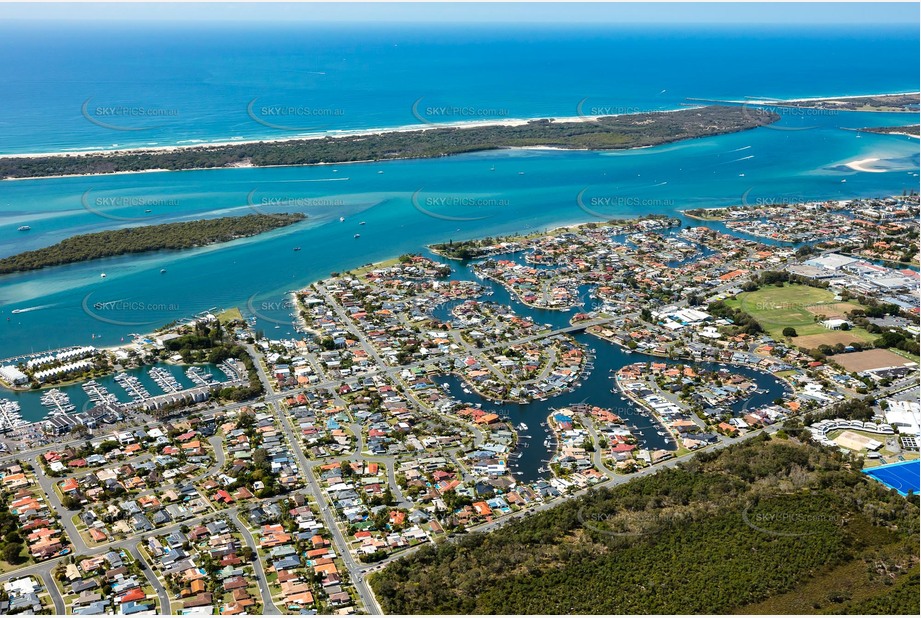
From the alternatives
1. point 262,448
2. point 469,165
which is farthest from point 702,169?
point 262,448

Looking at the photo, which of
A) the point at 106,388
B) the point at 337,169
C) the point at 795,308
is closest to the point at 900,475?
the point at 795,308

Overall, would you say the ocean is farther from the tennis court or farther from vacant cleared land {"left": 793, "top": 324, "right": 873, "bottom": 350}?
the tennis court

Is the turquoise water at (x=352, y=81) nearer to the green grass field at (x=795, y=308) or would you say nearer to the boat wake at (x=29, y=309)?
the boat wake at (x=29, y=309)

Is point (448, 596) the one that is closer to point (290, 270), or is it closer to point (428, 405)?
point (428, 405)

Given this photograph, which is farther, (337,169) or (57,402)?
(337,169)

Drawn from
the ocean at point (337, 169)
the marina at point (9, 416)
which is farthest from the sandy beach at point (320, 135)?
the marina at point (9, 416)

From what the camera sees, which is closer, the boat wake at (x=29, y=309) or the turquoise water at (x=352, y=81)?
the boat wake at (x=29, y=309)

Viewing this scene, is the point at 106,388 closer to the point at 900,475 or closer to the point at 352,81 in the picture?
the point at 900,475
